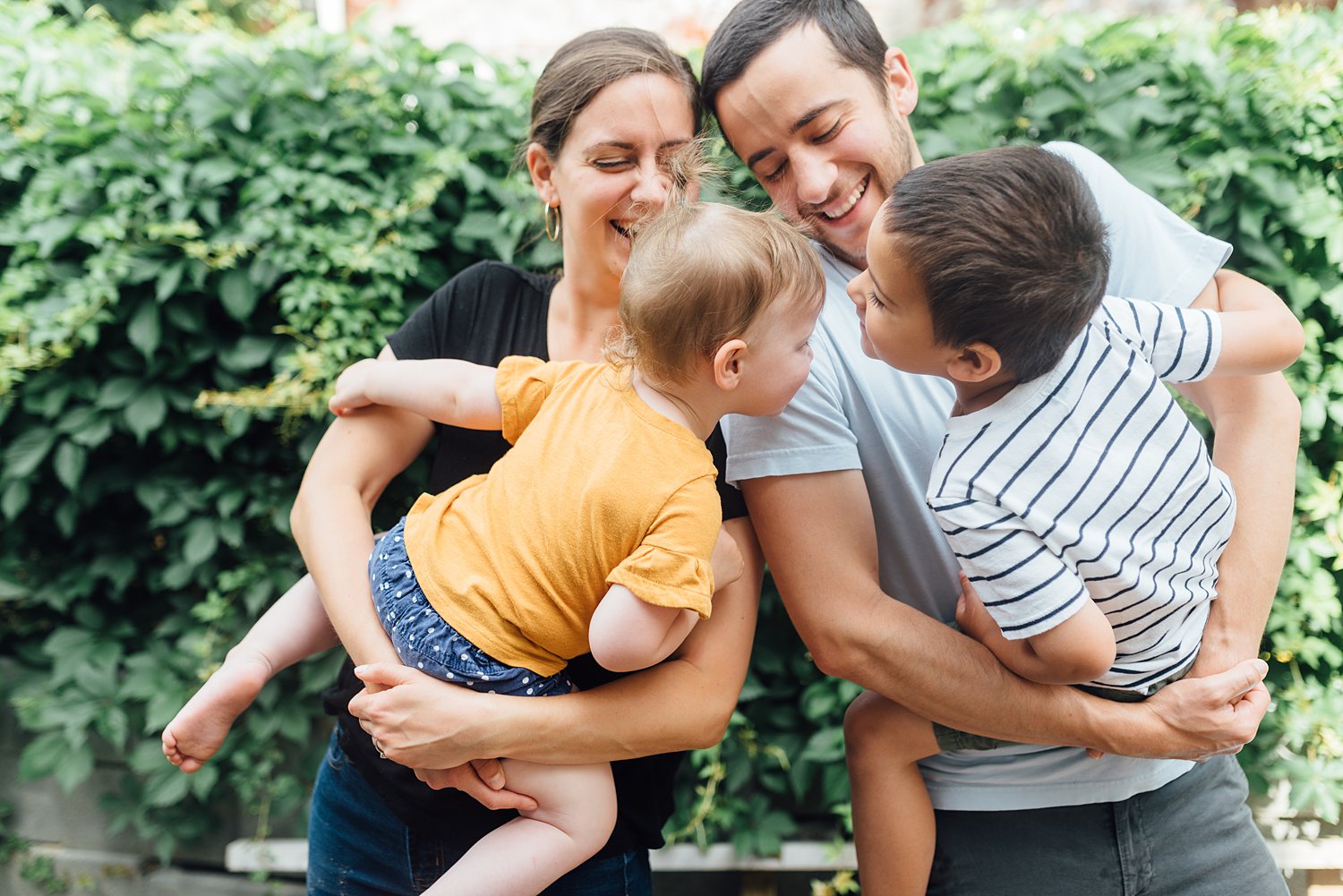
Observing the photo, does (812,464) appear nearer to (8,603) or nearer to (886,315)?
(886,315)

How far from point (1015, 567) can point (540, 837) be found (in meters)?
0.76

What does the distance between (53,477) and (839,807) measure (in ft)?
7.39

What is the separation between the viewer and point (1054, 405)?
1.36 meters

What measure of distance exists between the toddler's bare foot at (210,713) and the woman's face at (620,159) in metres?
0.90

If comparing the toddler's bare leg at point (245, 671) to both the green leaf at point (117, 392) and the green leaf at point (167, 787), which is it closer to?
the green leaf at point (117, 392)

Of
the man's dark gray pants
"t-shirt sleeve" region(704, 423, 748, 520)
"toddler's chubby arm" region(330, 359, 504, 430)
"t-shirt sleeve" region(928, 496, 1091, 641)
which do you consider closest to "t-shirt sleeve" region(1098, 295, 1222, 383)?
"t-shirt sleeve" region(928, 496, 1091, 641)

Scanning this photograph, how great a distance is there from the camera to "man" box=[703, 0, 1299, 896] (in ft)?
4.79

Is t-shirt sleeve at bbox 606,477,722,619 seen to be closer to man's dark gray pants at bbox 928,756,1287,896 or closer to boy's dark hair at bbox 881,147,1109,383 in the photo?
boy's dark hair at bbox 881,147,1109,383

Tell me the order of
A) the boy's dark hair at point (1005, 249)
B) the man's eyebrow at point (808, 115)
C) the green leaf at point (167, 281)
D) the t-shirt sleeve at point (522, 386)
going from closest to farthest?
the boy's dark hair at point (1005, 249) → the t-shirt sleeve at point (522, 386) → the man's eyebrow at point (808, 115) → the green leaf at point (167, 281)

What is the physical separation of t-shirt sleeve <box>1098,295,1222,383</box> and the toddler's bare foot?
57.7 inches

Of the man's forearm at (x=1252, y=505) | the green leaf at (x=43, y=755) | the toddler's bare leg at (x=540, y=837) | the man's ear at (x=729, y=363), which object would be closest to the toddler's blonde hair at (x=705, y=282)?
the man's ear at (x=729, y=363)

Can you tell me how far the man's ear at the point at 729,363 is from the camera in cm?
138

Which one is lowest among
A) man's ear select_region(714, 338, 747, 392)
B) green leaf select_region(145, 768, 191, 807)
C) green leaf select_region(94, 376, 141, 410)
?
green leaf select_region(145, 768, 191, 807)

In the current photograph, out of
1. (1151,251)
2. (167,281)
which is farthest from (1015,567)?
(167,281)
